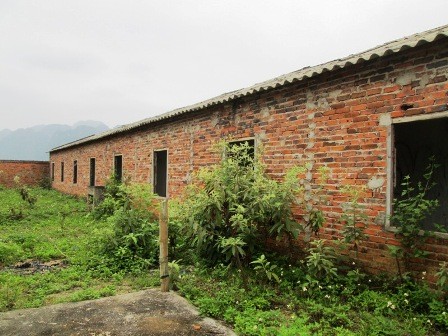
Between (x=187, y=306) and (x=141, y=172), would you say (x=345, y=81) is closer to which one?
(x=187, y=306)

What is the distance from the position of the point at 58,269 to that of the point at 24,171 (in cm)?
2178

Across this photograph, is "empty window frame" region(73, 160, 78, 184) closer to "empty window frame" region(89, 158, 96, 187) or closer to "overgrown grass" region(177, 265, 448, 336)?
"empty window frame" region(89, 158, 96, 187)

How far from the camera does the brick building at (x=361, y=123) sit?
4043mm

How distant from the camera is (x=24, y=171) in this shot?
24.4m

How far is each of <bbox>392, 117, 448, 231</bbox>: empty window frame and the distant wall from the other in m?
23.9

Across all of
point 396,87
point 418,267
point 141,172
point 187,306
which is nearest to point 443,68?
point 396,87

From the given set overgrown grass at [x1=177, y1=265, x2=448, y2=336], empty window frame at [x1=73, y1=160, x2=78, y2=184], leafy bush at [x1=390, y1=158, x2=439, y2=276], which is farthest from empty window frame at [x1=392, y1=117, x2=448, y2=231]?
empty window frame at [x1=73, y1=160, x2=78, y2=184]

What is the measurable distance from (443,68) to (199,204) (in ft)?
11.1

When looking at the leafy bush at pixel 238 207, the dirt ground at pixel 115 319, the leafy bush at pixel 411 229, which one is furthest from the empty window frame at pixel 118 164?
the leafy bush at pixel 411 229

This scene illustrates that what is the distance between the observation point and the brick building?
13.3ft

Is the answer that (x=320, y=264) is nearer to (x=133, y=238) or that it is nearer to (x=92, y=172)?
(x=133, y=238)

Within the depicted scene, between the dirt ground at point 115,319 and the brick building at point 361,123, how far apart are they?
2.36 m

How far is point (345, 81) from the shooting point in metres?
4.84

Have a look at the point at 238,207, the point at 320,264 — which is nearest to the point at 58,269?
the point at 238,207
